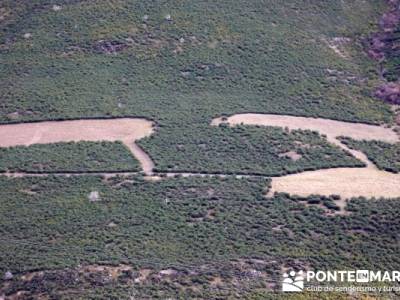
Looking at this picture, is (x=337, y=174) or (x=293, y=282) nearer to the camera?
(x=293, y=282)

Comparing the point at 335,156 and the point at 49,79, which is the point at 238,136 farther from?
the point at 49,79

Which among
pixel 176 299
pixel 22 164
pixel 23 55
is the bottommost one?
pixel 176 299

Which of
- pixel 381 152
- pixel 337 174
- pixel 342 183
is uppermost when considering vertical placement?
pixel 381 152

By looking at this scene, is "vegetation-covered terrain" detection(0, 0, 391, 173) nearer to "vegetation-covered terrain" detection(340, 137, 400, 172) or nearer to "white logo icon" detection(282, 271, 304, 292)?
"vegetation-covered terrain" detection(340, 137, 400, 172)

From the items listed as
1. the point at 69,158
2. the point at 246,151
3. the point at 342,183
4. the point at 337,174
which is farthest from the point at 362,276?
the point at 69,158

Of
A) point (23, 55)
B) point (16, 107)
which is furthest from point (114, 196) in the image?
point (23, 55)

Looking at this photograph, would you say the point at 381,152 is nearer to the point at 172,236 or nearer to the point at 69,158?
the point at 172,236

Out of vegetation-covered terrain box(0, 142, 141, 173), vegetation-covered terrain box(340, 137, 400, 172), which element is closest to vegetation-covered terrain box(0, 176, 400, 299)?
vegetation-covered terrain box(0, 142, 141, 173)
